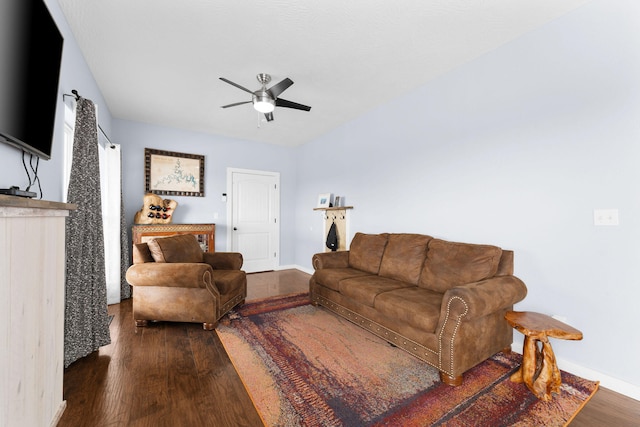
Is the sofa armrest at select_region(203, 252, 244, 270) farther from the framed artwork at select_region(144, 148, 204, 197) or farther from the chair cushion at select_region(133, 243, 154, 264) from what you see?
the framed artwork at select_region(144, 148, 204, 197)

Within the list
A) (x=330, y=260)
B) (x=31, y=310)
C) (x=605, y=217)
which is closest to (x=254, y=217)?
(x=330, y=260)

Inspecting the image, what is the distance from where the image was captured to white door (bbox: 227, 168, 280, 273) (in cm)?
530

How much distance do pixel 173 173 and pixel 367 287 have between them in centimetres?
390

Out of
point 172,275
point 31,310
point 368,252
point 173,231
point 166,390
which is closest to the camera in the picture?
point 31,310

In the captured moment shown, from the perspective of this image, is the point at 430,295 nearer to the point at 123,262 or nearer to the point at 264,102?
the point at 264,102

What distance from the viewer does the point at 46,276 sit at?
1.29m

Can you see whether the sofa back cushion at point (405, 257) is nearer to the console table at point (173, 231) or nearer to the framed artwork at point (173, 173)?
the console table at point (173, 231)

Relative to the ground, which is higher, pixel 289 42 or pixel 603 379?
pixel 289 42

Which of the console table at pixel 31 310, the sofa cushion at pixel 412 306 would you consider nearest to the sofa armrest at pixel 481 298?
the sofa cushion at pixel 412 306

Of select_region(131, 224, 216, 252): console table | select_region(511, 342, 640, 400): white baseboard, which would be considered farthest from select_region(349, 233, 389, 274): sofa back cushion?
select_region(131, 224, 216, 252): console table

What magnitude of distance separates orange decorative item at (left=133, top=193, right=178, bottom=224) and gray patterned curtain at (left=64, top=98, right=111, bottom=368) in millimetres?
1897

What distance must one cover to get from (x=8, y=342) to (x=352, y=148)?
13.5ft

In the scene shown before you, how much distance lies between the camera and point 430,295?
2420 millimetres

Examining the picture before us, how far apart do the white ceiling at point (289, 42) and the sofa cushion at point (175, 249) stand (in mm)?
1825
